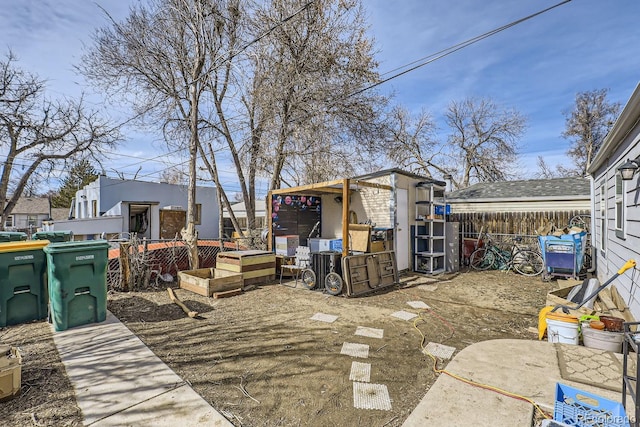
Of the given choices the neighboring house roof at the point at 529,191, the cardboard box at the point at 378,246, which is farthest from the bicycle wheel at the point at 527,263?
the cardboard box at the point at 378,246

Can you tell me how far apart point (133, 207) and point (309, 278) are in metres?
13.9

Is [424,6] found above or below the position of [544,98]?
below

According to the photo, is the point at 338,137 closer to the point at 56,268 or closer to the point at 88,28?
the point at 88,28

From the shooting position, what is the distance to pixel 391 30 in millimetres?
8008

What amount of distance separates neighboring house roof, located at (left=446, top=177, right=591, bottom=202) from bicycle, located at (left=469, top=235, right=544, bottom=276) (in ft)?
8.09

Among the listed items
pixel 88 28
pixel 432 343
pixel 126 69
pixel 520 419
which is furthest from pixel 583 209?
pixel 88 28

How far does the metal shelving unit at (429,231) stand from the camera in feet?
28.2

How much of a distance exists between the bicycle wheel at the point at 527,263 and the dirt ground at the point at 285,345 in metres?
2.85

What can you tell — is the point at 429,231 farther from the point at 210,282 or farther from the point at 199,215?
the point at 199,215

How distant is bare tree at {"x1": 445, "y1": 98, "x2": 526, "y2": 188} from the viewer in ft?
68.8

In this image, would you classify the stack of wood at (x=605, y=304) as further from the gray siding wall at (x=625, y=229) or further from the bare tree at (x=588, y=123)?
the bare tree at (x=588, y=123)

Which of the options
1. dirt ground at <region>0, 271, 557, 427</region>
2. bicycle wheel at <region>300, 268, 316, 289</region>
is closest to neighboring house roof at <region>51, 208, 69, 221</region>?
dirt ground at <region>0, 271, 557, 427</region>

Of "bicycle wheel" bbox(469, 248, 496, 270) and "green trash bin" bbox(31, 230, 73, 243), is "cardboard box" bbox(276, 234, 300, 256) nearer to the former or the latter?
"green trash bin" bbox(31, 230, 73, 243)

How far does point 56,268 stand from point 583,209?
13.7 meters
